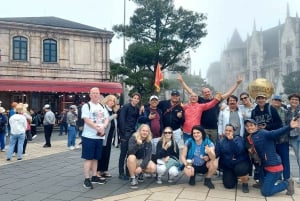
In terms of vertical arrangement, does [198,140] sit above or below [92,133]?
below

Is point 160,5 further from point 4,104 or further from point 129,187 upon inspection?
point 129,187

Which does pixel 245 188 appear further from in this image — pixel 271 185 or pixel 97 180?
pixel 97 180

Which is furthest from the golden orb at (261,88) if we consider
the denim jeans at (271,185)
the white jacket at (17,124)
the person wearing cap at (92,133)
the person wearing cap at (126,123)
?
the white jacket at (17,124)

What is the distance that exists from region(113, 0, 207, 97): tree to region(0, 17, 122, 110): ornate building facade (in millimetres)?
2259

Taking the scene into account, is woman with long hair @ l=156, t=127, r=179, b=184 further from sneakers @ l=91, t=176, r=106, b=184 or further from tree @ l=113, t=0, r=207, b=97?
tree @ l=113, t=0, r=207, b=97

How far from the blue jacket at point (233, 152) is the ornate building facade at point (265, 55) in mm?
63990

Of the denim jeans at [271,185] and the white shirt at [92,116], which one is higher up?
the white shirt at [92,116]

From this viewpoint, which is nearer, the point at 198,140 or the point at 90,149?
the point at 90,149

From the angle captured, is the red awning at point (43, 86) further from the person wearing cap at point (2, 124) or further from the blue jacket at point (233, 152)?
the blue jacket at point (233, 152)

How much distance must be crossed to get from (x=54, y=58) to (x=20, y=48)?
2.53 metres

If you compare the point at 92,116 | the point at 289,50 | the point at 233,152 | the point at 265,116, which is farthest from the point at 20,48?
the point at 289,50

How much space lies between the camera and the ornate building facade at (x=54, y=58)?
22.3m

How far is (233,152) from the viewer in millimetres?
5812

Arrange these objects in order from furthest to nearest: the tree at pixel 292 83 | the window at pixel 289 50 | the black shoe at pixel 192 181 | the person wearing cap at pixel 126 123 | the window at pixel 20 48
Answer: the window at pixel 289 50 → the tree at pixel 292 83 → the window at pixel 20 48 → the person wearing cap at pixel 126 123 → the black shoe at pixel 192 181
